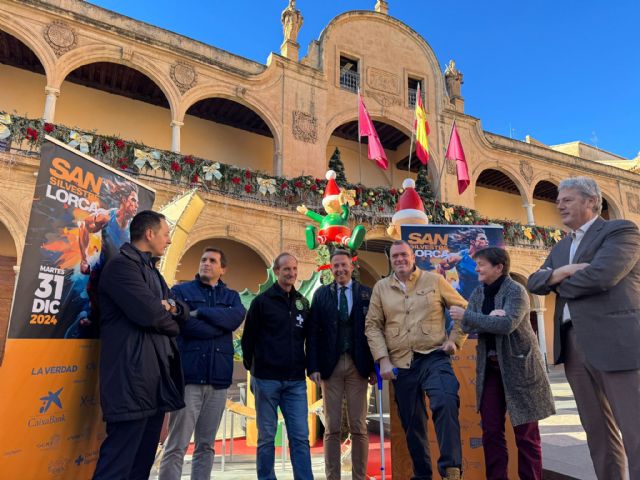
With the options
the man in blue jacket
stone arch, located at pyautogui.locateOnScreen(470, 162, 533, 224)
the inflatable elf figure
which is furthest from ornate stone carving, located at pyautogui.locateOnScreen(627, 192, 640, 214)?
the man in blue jacket

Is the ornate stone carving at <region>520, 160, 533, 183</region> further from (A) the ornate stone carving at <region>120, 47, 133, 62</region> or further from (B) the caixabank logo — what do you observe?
(B) the caixabank logo

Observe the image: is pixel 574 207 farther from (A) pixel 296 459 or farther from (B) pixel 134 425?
(B) pixel 134 425

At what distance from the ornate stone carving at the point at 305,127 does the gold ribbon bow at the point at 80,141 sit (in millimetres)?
6246

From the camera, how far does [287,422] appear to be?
332 cm

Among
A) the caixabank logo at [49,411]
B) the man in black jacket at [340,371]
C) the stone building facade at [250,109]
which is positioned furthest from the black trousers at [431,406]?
the stone building facade at [250,109]

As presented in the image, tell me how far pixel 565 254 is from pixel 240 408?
405 cm

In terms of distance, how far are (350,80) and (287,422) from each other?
1474 cm

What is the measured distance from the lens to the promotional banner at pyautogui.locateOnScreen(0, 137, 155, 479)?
2254 mm

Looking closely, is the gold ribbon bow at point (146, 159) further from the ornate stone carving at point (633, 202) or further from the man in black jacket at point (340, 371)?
the ornate stone carving at point (633, 202)

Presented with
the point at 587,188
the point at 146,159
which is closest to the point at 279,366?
the point at 587,188

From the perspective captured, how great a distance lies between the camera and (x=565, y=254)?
272 centimetres

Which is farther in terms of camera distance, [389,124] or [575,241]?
[389,124]

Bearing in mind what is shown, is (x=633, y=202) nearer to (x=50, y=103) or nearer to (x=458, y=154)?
(x=458, y=154)

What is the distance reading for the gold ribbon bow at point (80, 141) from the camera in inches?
385
